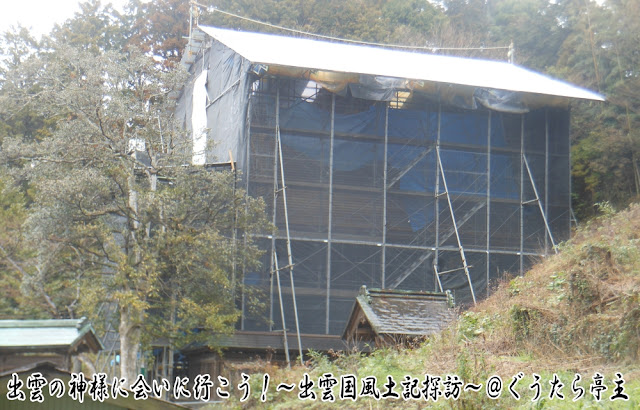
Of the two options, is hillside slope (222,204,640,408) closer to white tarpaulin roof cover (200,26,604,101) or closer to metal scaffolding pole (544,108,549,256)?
white tarpaulin roof cover (200,26,604,101)

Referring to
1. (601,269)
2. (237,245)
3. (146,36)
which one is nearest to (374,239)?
(237,245)

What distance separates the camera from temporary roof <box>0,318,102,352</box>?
10203mm

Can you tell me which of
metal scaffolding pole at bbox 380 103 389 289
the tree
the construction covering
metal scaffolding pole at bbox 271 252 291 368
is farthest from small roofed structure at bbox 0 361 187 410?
metal scaffolding pole at bbox 380 103 389 289

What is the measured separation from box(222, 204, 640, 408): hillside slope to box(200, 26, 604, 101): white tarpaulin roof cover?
10531 mm

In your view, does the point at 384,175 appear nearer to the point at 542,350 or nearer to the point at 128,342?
the point at 128,342

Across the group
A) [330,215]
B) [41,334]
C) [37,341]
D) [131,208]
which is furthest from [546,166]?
[37,341]

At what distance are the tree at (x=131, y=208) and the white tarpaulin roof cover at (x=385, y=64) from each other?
363 cm

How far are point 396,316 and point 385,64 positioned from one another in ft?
40.7

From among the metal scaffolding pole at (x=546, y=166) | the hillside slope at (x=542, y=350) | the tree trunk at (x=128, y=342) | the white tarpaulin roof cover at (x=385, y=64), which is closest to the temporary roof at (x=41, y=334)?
the hillside slope at (x=542, y=350)

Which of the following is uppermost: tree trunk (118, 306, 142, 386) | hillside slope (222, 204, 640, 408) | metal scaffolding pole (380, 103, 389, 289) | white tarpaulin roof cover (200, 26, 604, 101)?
white tarpaulin roof cover (200, 26, 604, 101)

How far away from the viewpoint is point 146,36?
39.3 meters

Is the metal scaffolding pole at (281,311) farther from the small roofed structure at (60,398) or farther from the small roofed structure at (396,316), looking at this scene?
the small roofed structure at (60,398)

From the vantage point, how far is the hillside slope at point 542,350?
28.9 ft

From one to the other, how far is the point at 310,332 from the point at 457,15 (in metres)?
27.8
